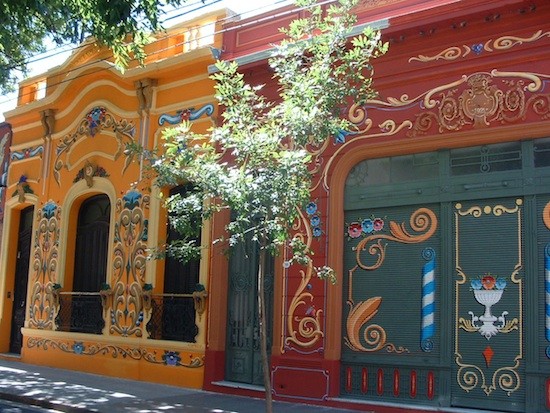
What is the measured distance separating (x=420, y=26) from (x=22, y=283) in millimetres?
10451

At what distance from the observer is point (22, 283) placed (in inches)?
613

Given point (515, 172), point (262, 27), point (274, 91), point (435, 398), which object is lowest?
point (435, 398)

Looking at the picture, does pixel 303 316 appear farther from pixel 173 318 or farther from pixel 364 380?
pixel 173 318

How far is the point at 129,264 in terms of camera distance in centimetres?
1261

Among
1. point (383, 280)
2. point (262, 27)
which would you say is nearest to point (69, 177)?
point (262, 27)

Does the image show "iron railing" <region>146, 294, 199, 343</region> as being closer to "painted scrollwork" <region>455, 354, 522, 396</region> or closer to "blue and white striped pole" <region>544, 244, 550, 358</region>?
"painted scrollwork" <region>455, 354, 522, 396</region>

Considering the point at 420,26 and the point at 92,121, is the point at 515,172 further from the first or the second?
the point at 92,121

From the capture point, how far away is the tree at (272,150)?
286 inches

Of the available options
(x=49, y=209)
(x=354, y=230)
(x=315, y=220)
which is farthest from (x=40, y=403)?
(x=49, y=209)

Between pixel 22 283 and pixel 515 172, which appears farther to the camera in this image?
pixel 22 283

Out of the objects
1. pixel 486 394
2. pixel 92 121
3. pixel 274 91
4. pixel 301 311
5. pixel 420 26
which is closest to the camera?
pixel 486 394

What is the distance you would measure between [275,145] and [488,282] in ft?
10.7

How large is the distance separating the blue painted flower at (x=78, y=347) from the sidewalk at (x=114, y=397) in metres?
0.63

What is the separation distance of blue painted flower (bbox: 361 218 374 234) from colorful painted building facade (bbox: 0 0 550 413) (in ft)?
0.06
